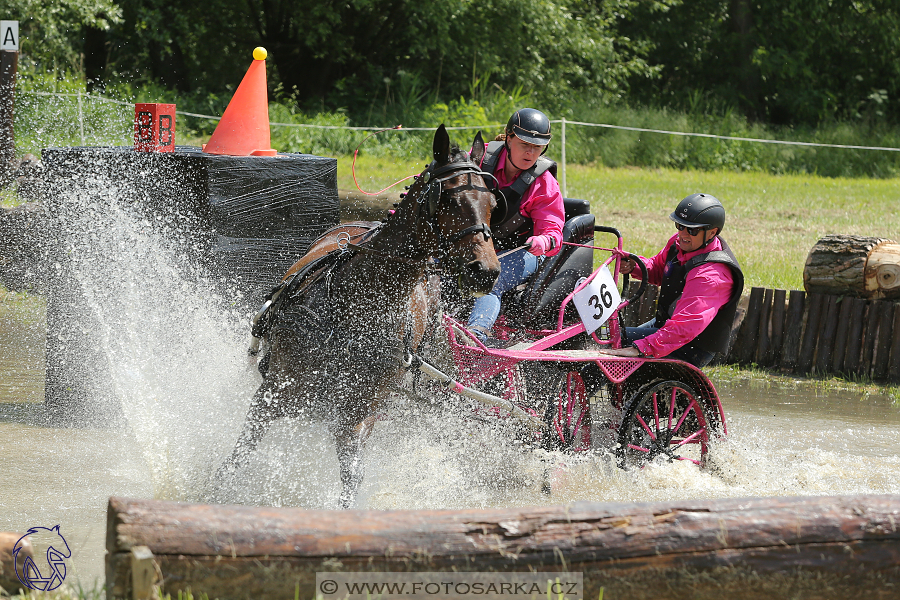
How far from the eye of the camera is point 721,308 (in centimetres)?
511

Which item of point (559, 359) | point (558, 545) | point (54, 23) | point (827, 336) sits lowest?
point (558, 545)

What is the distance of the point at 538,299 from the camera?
538 centimetres

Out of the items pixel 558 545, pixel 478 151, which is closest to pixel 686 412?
pixel 478 151

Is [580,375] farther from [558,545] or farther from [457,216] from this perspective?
[558,545]

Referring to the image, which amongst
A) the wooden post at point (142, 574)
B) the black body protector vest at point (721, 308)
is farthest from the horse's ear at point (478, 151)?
the wooden post at point (142, 574)

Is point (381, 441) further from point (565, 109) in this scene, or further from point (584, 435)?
point (565, 109)

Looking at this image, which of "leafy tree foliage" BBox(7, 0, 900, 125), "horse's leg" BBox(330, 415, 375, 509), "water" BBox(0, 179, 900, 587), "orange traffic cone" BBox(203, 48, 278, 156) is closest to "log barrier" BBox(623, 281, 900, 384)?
"water" BBox(0, 179, 900, 587)

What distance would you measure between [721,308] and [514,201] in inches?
51.8

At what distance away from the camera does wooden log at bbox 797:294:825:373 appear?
7.86 metres

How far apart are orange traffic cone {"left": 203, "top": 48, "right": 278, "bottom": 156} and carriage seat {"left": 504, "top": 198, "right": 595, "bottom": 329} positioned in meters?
2.06

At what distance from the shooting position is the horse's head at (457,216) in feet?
12.2

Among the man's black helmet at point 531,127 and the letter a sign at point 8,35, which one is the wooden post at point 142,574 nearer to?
the man's black helmet at point 531,127

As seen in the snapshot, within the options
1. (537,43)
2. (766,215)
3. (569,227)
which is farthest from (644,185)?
(569,227)

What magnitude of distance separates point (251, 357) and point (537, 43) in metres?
18.9
